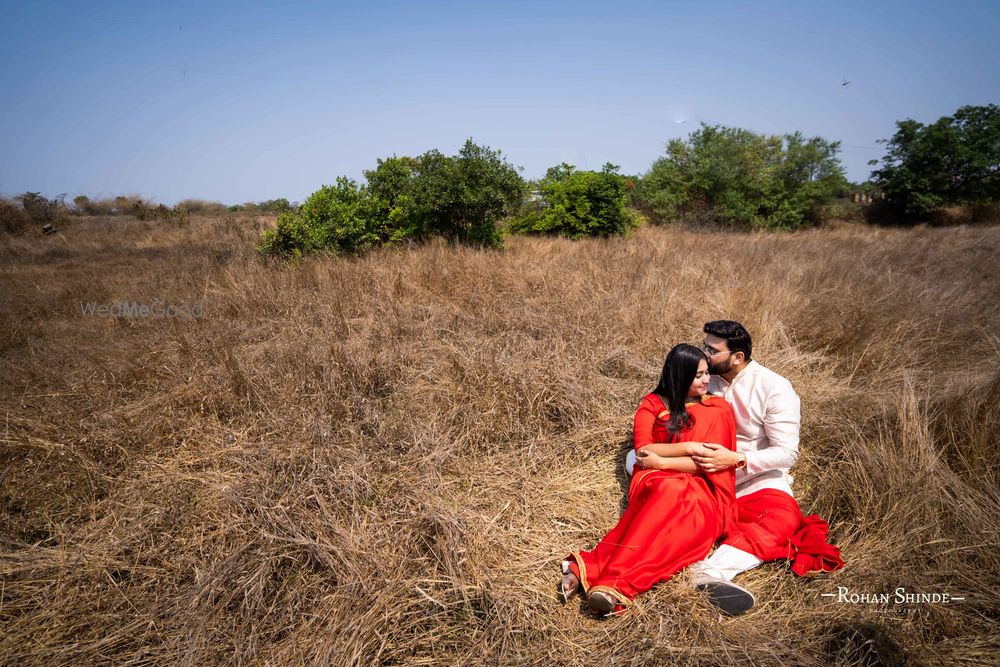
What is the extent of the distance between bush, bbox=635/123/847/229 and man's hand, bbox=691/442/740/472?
16.8 m

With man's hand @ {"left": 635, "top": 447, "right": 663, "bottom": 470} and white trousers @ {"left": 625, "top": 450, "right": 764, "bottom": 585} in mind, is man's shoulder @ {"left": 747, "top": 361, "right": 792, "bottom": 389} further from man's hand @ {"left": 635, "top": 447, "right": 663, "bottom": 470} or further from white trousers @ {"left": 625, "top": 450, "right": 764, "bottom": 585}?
white trousers @ {"left": 625, "top": 450, "right": 764, "bottom": 585}

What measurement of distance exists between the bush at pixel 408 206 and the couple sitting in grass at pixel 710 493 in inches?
269

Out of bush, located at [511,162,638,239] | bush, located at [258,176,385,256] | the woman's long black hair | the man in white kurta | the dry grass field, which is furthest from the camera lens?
bush, located at [511,162,638,239]

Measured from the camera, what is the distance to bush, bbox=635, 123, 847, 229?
17.4 m

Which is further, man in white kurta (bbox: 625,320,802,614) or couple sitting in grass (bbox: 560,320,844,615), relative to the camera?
man in white kurta (bbox: 625,320,802,614)

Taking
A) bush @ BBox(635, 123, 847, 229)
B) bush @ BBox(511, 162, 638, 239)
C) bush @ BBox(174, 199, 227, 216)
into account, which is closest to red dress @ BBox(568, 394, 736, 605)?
bush @ BBox(511, 162, 638, 239)

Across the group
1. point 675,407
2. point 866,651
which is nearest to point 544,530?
point 675,407

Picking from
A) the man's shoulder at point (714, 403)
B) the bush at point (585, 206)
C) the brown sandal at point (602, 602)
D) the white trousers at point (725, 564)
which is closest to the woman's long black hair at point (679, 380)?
the man's shoulder at point (714, 403)

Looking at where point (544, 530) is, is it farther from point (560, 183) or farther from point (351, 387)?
point (560, 183)

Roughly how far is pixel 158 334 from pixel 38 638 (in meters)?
3.49

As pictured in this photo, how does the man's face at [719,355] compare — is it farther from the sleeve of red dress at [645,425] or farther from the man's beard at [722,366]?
the sleeve of red dress at [645,425]

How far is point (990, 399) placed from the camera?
2.83 metres

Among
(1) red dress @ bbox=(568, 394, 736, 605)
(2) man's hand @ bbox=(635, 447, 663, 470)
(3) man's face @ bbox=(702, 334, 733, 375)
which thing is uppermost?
(3) man's face @ bbox=(702, 334, 733, 375)

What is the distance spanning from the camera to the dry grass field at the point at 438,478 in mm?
1943
